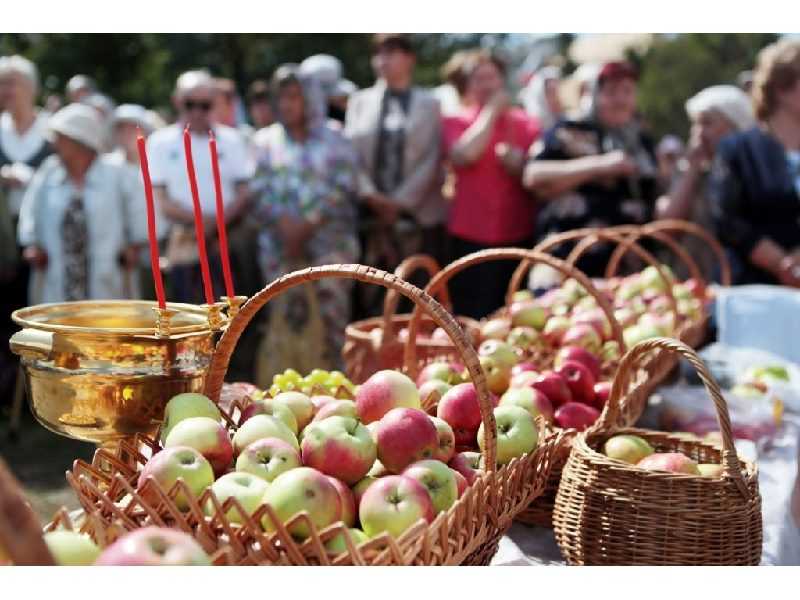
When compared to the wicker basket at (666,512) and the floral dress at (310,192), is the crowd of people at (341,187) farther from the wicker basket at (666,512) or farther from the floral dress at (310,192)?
the wicker basket at (666,512)

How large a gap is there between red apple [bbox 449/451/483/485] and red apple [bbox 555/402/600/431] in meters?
0.48

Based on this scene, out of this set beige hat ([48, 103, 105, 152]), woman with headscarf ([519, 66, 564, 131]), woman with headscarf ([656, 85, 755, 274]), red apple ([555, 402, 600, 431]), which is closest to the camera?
red apple ([555, 402, 600, 431])

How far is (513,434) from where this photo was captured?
1.58 metres

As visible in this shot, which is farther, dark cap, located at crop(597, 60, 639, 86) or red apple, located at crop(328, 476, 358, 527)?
dark cap, located at crop(597, 60, 639, 86)

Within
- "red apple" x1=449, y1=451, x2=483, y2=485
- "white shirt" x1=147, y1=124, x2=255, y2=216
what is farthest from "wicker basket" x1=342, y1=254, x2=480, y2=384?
"white shirt" x1=147, y1=124, x2=255, y2=216

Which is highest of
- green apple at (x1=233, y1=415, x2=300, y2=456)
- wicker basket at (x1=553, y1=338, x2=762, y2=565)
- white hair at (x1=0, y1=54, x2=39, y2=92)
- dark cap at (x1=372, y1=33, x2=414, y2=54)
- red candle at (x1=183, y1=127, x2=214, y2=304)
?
white hair at (x1=0, y1=54, x2=39, y2=92)

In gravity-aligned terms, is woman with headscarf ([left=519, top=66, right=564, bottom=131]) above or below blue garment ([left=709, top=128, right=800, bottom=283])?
above

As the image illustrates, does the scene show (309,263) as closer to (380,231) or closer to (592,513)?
(380,231)

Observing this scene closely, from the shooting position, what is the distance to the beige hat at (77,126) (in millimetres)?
4570

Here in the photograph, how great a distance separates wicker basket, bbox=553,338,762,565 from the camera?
4.86ft

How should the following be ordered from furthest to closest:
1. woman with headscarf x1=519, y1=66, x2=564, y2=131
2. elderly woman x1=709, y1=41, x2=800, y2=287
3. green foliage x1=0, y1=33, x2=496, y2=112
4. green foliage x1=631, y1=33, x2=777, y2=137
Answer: green foliage x1=0, y1=33, x2=496, y2=112 → green foliage x1=631, y1=33, x2=777, y2=137 → woman with headscarf x1=519, y1=66, x2=564, y2=131 → elderly woman x1=709, y1=41, x2=800, y2=287

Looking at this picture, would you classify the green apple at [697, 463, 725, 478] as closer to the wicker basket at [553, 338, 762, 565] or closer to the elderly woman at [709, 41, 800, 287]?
the wicker basket at [553, 338, 762, 565]
